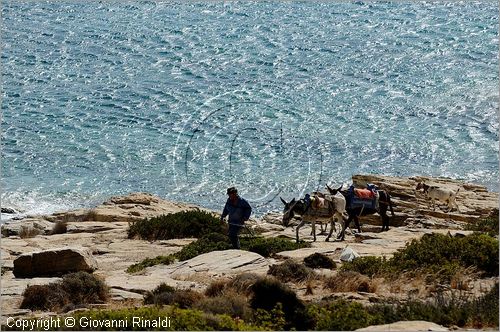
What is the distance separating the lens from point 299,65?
68438 millimetres

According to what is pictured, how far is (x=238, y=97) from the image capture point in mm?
63125

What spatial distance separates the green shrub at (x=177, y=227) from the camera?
106ft

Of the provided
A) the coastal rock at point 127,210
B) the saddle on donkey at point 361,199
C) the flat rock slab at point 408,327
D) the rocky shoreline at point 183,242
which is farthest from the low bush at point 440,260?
the coastal rock at point 127,210

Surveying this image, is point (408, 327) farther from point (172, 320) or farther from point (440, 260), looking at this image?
point (440, 260)

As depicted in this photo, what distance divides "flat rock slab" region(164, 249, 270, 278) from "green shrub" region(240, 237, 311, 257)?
0.94m

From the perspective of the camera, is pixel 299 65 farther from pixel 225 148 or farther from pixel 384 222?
pixel 384 222

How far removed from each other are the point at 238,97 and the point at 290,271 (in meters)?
40.1

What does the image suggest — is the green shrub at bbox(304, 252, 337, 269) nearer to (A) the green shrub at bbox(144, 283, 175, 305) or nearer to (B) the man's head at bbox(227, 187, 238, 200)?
(B) the man's head at bbox(227, 187, 238, 200)

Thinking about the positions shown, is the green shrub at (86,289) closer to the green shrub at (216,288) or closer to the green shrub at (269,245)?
the green shrub at (216,288)

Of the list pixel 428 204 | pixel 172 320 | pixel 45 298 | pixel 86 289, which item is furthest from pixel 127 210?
pixel 172 320

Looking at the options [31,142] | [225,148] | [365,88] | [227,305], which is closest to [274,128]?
[225,148]

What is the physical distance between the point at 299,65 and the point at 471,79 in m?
11.4

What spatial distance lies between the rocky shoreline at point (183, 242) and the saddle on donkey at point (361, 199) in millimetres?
953

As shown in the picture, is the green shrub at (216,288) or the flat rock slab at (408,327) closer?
the flat rock slab at (408,327)
